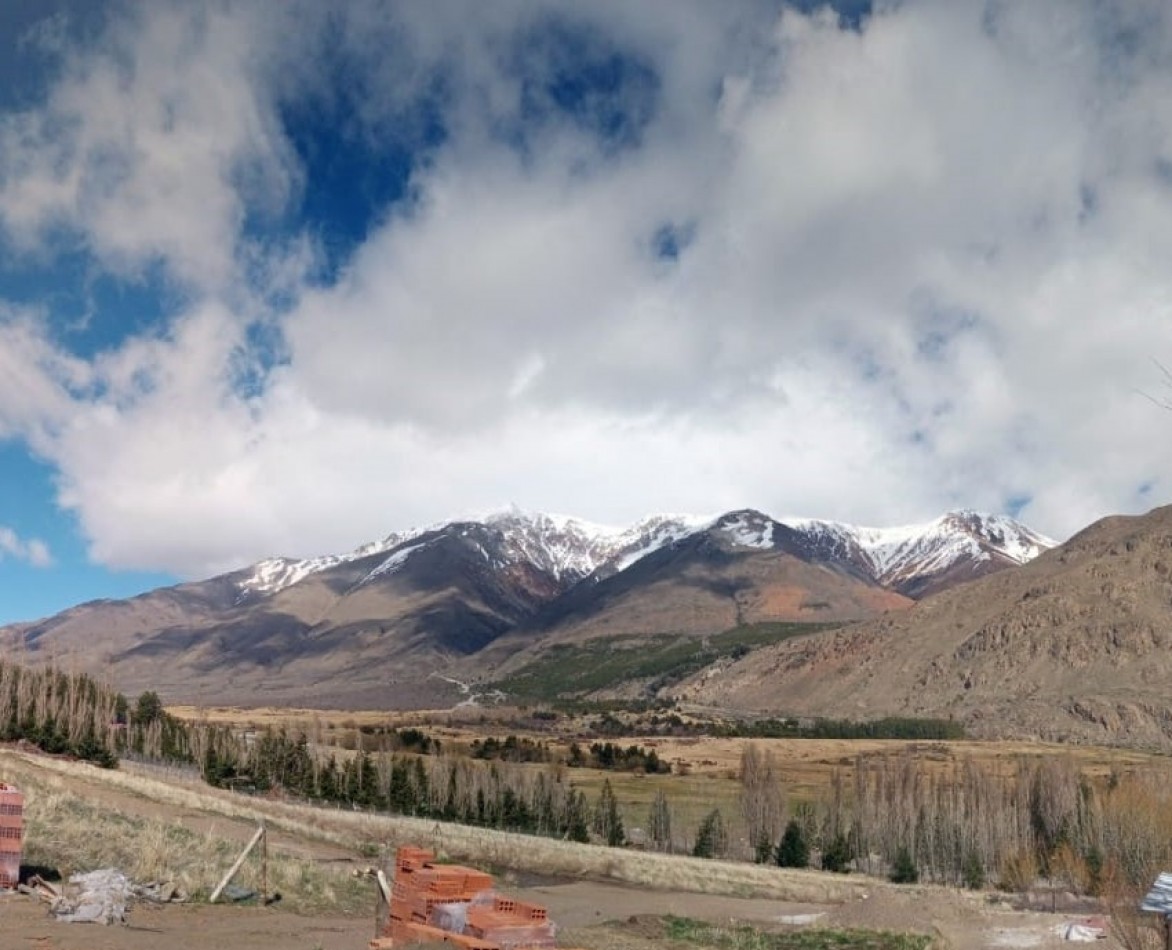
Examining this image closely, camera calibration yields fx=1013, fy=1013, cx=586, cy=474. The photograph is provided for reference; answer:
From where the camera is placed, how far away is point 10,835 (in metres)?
21.7

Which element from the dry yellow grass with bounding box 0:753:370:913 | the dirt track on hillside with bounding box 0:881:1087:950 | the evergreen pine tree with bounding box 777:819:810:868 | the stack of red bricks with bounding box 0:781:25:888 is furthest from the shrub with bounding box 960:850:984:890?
the stack of red bricks with bounding box 0:781:25:888

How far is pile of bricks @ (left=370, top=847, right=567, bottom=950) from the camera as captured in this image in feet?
53.0

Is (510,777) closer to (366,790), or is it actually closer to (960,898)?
(366,790)

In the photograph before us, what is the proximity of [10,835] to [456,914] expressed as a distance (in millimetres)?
11054

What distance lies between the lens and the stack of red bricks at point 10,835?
69.5 ft

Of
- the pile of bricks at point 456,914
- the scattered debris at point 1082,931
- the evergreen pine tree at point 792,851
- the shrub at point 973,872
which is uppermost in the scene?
the pile of bricks at point 456,914

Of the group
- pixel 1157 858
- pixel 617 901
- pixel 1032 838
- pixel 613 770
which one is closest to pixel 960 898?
pixel 1157 858

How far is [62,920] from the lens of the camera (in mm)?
20266

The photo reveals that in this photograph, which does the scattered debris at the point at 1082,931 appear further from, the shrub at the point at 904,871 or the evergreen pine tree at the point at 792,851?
the evergreen pine tree at the point at 792,851

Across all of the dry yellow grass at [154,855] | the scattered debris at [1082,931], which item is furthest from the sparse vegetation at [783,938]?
the dry yellow grass at [154,855]

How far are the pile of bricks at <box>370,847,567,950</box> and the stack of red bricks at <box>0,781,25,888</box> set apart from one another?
8.28 m

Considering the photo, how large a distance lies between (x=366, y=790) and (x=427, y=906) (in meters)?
86.6

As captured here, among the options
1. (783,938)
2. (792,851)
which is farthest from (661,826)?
(783,938)

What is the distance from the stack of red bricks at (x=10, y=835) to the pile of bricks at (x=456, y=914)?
8.28 metres
